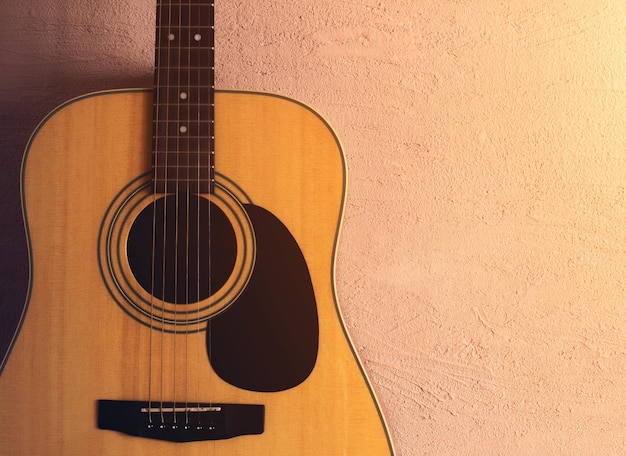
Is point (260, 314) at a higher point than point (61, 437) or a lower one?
higher

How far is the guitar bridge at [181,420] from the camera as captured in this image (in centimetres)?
73

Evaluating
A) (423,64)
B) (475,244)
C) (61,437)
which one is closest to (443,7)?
(423,64)

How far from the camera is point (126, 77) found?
→ 0.96 m

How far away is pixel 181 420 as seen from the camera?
73 centimetres

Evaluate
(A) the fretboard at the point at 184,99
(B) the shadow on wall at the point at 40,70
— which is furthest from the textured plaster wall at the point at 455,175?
(A) the fretboard at the point at 184,99

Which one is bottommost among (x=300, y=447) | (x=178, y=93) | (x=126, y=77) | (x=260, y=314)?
(x=300, y=447)

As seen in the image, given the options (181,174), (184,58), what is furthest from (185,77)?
(181,174)

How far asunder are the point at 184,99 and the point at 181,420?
1.47ft

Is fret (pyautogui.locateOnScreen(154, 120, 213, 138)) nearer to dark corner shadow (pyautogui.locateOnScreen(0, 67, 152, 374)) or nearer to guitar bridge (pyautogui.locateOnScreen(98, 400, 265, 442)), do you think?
dark corner shadow (pyautogui.locateOnScreen(0, 67, 152, 374))

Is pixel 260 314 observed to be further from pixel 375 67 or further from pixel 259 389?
pixel 375 67

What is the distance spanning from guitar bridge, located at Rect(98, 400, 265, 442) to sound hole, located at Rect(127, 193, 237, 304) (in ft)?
0.48

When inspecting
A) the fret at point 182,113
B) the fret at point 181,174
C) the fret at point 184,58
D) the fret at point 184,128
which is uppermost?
the fret at point 184,58

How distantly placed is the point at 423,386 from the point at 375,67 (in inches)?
22.6

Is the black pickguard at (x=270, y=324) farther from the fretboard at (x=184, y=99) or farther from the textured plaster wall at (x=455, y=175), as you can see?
the textured plaster wall at (x=455, y=175)
